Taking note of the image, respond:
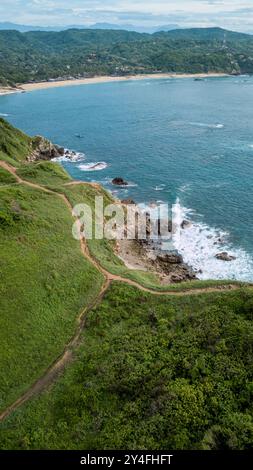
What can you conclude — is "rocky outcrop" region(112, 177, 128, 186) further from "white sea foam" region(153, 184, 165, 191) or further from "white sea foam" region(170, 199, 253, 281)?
"white sea foam" region(170, 199, 253, 281)

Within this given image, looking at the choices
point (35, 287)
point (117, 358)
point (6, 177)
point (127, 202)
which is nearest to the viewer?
point (117, 358)

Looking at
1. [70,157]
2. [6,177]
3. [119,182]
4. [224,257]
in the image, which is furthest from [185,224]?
[70,157]

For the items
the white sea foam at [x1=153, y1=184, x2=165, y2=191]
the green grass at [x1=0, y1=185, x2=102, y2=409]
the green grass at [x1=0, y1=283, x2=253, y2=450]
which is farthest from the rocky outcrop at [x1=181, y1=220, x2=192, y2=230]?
the green grass at [x1=0, y1=283, x2=253, y2=450]

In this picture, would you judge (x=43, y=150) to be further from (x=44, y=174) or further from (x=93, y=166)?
(x=44, y=174)

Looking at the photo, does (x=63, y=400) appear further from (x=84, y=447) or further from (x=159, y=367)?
(x=159, y=367)

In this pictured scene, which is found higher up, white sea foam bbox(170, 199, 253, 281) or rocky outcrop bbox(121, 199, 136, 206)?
rocky outcrop bbox(121, 199, 136, 206)

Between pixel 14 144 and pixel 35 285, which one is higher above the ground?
pixel 14 144
